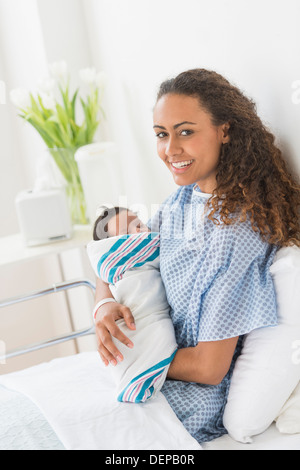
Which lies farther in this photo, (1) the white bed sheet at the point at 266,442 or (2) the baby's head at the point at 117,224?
(2) the baby's head at the point at 117,224

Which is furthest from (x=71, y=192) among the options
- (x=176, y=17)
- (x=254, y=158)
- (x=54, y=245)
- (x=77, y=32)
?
(x=254, y=158)

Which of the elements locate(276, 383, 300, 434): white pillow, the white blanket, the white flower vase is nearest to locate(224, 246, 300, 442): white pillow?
locate(276, 383, 300, 434): white pillow

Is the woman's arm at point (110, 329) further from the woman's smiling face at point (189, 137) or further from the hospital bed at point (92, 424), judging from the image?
the woman's smiling face at point (189, 137)

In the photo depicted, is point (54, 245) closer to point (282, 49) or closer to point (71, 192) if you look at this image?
point (71, 192)

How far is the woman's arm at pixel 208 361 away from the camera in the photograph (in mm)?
1223

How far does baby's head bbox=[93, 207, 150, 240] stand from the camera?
1.48 metres

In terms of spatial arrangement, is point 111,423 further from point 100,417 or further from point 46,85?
point 46,85

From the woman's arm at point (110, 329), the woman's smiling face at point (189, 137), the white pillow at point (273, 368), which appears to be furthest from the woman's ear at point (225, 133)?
the woman's arm at point (110, 329)

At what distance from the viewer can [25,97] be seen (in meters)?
2.11

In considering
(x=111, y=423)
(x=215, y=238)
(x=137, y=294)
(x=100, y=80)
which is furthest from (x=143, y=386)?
(x=100, y=80)

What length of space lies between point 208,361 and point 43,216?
103 centimetres

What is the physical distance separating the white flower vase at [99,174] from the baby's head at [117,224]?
555 millimetres

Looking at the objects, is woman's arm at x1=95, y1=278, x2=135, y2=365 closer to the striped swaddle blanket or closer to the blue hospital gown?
the striped swaddle blanket

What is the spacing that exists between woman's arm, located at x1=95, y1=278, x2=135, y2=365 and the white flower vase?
30.6 inches
